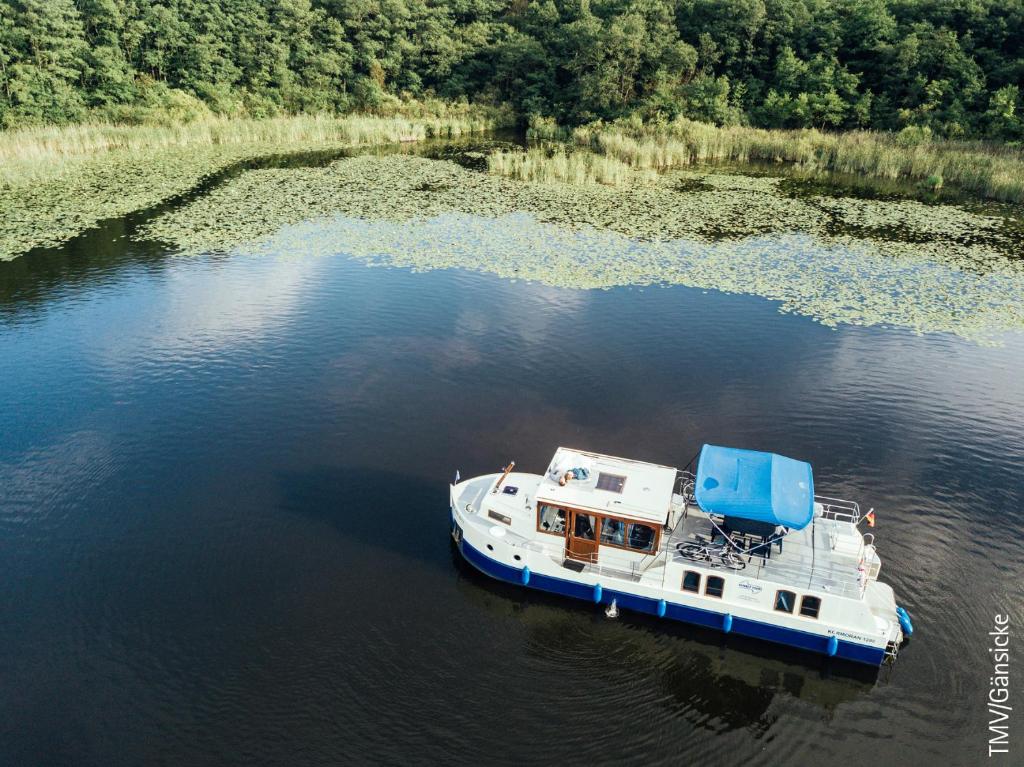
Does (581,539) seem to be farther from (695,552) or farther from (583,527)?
(695,552)

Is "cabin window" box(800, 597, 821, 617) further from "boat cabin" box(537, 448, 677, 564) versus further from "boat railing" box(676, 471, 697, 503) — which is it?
"boat railing" box(676, 471, 697, 503)

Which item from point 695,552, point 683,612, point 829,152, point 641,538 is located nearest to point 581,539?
point 641,538

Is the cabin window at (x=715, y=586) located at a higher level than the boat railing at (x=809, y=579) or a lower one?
lower

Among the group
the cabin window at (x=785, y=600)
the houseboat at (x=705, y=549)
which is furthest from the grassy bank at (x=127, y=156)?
the cabin window at (x=785, y=600)

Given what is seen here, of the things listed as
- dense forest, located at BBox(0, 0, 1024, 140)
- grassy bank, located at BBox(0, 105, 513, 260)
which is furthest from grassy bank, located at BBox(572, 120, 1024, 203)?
grassy bank, located at BBox(0, 105, 513, 260)

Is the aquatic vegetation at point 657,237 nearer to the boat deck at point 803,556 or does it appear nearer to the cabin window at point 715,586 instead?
the boat deck at point 803,556
